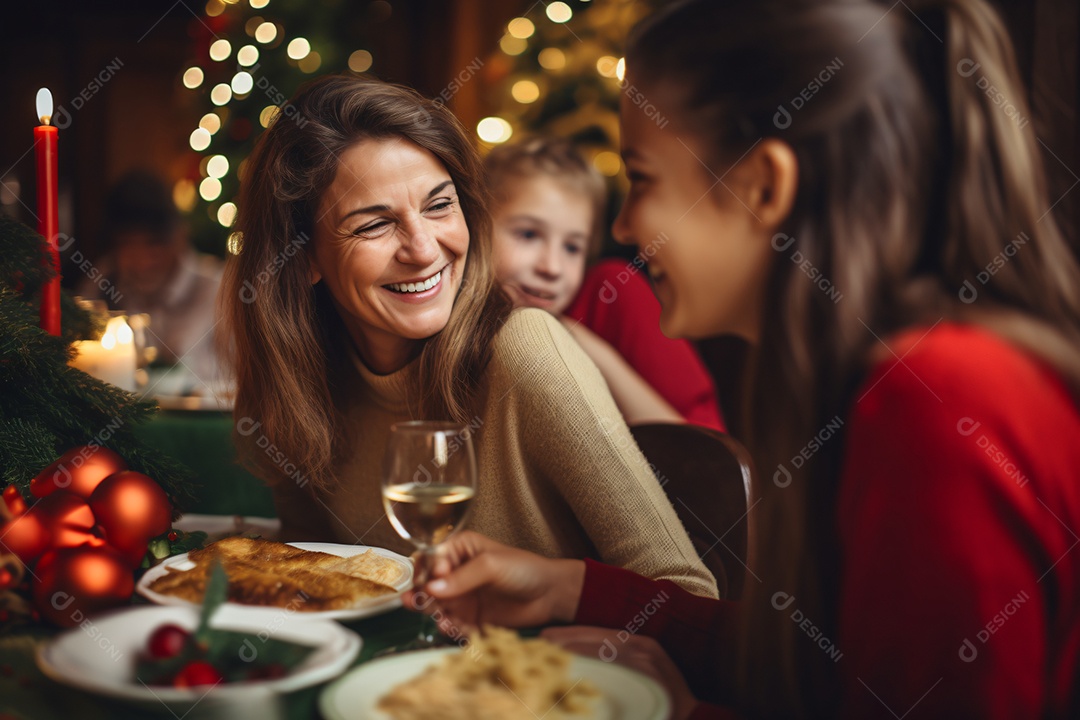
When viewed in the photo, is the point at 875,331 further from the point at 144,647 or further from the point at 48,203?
the point at 48,203

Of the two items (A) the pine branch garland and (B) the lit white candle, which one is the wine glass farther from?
(B) the lit white candle

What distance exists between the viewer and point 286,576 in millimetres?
939

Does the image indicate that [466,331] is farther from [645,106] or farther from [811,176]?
[811,176]

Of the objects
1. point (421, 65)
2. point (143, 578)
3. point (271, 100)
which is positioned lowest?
point (143, 578)

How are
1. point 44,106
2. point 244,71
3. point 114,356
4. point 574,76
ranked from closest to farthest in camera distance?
point 44,106, point 114,356, point 574,76, point 244,71

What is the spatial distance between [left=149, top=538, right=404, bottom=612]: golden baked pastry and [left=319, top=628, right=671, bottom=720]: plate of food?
0.17 m

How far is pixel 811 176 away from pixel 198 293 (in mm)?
3671

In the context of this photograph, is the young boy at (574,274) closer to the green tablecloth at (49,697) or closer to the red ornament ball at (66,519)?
the red ornament ball at (66,519)

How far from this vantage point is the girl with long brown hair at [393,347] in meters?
1.30

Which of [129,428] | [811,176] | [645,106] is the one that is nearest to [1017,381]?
[811,176]

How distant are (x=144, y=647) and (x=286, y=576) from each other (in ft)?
0.65

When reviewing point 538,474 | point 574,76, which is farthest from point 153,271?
point 538,474

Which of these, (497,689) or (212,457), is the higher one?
(497,689)

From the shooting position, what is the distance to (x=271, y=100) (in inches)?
142
